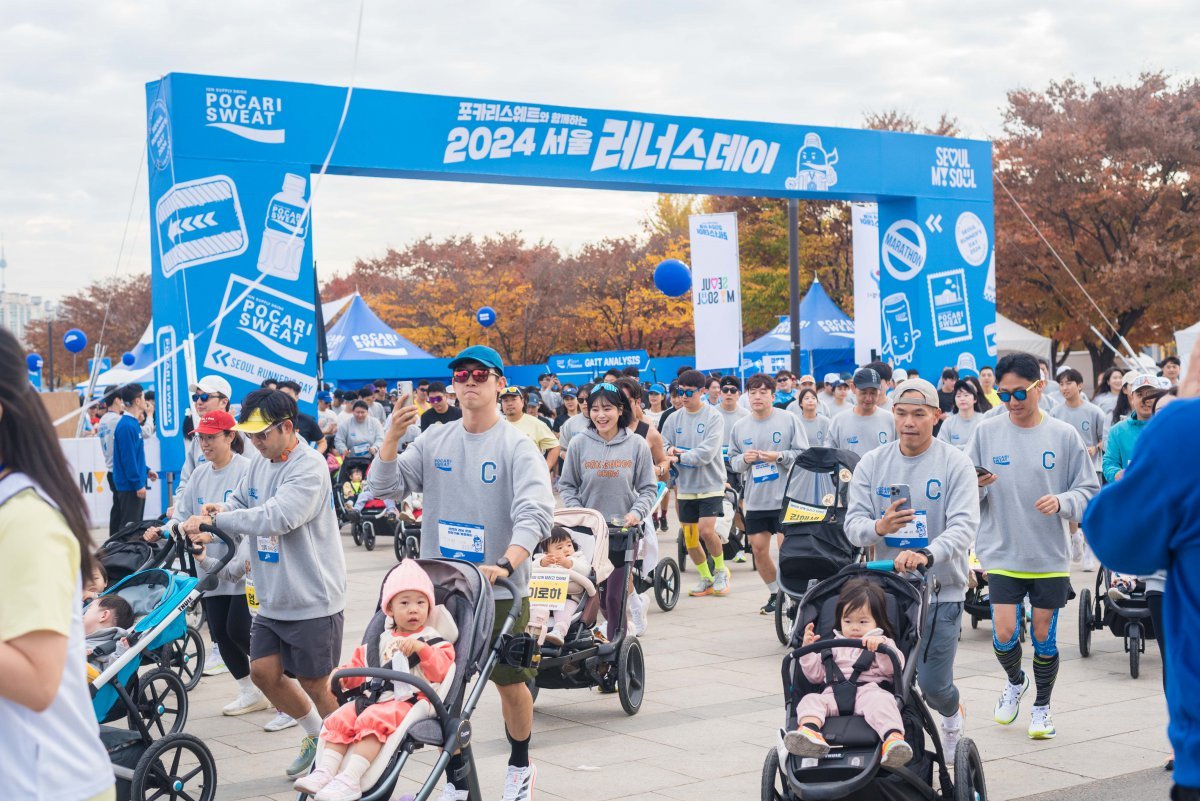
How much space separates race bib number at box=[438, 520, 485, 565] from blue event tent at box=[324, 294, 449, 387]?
26.3 meters

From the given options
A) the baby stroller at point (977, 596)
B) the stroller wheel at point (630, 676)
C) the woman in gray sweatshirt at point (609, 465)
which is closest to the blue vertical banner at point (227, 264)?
the woman in gray sweatshirt at point (609, 465)

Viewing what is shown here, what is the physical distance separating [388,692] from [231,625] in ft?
9.54

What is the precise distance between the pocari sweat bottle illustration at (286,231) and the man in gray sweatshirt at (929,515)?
9.53 metres

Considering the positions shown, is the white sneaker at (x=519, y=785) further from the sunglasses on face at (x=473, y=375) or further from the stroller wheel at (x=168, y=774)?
the sunglasses on face at (x=473, y=375)

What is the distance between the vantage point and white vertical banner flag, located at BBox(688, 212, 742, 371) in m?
18.5

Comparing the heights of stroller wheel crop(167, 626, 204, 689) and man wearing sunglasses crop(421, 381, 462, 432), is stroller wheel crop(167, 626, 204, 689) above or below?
below

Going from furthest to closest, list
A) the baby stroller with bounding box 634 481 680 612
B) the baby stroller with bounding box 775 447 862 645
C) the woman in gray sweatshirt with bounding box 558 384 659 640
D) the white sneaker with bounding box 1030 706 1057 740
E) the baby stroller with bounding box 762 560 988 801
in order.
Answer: the baby stroller with bounding box 634 481 680 612 → the woman in gray sweatshirt with bounding box 558 384 659 640 → the baby stroller with bounding box 775 447 862 645 → the white sneaker with bounding box 1030 706 1057 740 → the baby stroller with bounding box 762 560 988 801

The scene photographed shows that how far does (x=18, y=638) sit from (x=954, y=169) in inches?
792

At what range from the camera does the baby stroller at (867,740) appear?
14.9 feet

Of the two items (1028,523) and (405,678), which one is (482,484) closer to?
(405,678)

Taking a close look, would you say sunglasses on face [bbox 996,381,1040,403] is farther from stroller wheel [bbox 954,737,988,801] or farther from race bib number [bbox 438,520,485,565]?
race bib number [bbox 438,520,485,565]

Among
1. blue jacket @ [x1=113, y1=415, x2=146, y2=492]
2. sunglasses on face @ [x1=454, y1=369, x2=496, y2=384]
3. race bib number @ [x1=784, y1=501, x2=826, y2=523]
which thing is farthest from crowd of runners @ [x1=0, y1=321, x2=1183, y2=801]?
blue jacket @ [x1=113, y1=415, x2=146, y2=492]

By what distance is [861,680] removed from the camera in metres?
4.82

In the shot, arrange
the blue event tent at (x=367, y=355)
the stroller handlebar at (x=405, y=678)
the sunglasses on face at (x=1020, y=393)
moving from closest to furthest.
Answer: the stroller handlebar at (x=405, y=678) → the sunglasses on face at (x=1020, y=393) → the blue event tent at (x=367, y=355)
